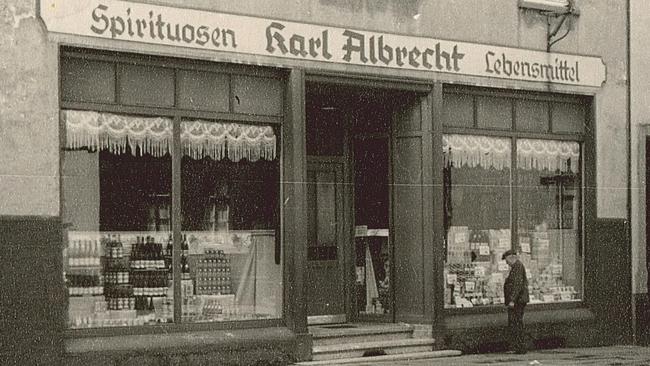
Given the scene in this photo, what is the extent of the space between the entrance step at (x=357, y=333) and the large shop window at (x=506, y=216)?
0.90m

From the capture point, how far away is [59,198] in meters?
13.1

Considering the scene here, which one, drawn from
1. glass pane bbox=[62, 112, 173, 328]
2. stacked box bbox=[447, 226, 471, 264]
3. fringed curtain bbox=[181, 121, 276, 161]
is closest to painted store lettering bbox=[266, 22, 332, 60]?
fringed curtain bbox=[181, 121, 276, 161]

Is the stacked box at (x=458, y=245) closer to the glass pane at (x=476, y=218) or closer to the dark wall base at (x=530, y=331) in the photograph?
Result: the glass pane at (x=476, y=218)

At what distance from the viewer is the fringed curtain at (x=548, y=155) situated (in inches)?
712

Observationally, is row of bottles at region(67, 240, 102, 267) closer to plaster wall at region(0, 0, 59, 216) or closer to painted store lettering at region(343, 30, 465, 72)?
plaster wall at region(0, 0, 59, 216)

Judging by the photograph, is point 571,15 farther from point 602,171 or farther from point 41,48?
point 41,48

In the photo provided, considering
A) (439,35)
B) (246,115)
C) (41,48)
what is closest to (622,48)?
(439,35)

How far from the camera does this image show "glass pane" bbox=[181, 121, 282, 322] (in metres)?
→ 14.7

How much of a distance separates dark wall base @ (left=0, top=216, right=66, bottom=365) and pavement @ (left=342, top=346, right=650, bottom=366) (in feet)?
13.4

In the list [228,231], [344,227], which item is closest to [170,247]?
[228,231]

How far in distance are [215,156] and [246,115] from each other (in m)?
0.64

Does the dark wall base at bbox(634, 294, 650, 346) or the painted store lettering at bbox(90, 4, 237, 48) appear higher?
the painted store lettering at bbox(90, 4, 237, 48)

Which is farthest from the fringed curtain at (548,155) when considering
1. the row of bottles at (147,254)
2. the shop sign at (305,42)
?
the row of bottles at (147,254)

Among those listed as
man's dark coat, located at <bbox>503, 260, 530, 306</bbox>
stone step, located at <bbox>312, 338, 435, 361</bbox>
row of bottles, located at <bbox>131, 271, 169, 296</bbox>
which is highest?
row of bottles, located at <bbox>131, 271, 169, 296</bbox>
